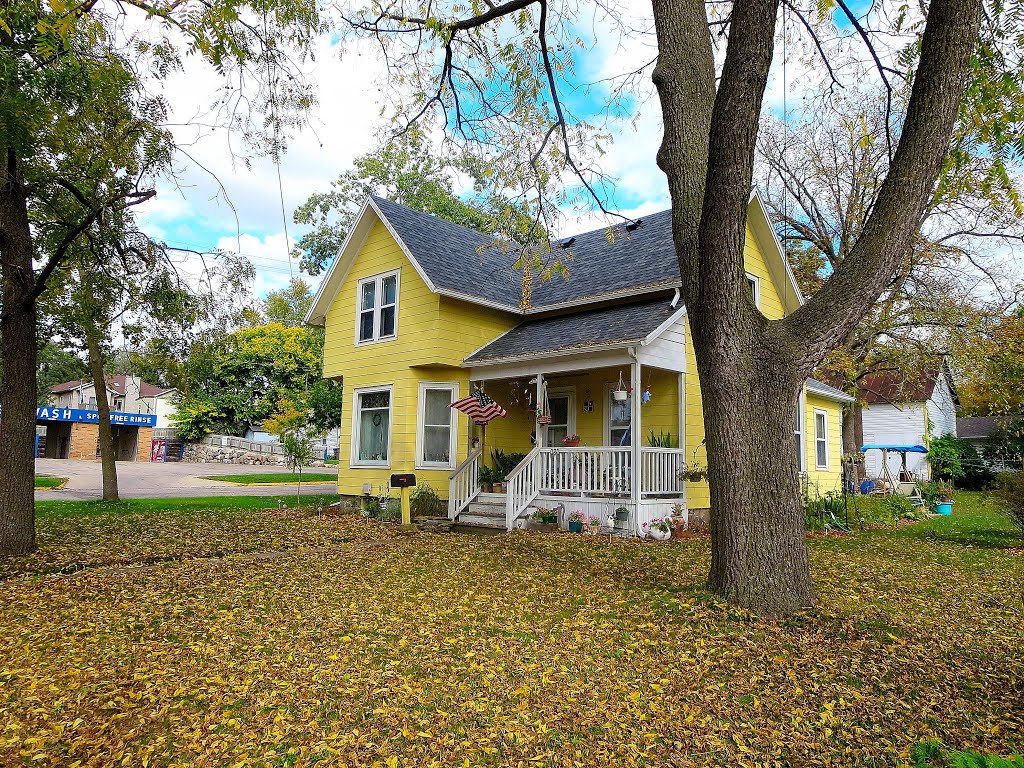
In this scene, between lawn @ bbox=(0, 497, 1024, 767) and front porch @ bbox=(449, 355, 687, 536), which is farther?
front porch @ bbox=(449, 355, 687, 536)

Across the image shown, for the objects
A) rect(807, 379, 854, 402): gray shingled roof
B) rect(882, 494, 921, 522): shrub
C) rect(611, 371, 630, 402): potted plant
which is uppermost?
rect(807, 379, 854, 402): gray shingled roof

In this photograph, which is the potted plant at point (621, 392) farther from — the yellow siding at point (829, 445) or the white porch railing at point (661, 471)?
the yellow siding at point (829, 445)

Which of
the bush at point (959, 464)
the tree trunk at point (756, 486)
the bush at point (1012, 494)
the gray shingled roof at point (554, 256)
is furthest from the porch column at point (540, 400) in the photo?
the bush at point (959, 464)

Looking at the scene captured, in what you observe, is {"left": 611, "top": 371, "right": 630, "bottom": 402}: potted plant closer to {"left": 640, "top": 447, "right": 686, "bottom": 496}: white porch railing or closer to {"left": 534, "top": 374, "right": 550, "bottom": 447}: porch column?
{"left": 640, "top": 447, "right": 686, "bottom": 496}: white porch railing

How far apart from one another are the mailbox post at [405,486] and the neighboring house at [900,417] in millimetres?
24059

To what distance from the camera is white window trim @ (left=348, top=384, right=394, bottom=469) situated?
45.4ft

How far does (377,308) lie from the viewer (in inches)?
578

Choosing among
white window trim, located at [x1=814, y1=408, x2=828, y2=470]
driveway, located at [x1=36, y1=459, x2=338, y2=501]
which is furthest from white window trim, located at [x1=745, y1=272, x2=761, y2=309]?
driveway, located at [x1=36, y1=459, x2=338, y2=501]

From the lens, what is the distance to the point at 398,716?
11.8 ft

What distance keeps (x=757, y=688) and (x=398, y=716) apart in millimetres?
2310

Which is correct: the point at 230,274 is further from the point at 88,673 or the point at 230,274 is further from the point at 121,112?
the point at 88,673

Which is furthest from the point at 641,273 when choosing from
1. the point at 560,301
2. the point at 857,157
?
the point at 857,157

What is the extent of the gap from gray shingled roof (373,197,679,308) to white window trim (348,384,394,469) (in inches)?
117

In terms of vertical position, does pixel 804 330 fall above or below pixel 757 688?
above
